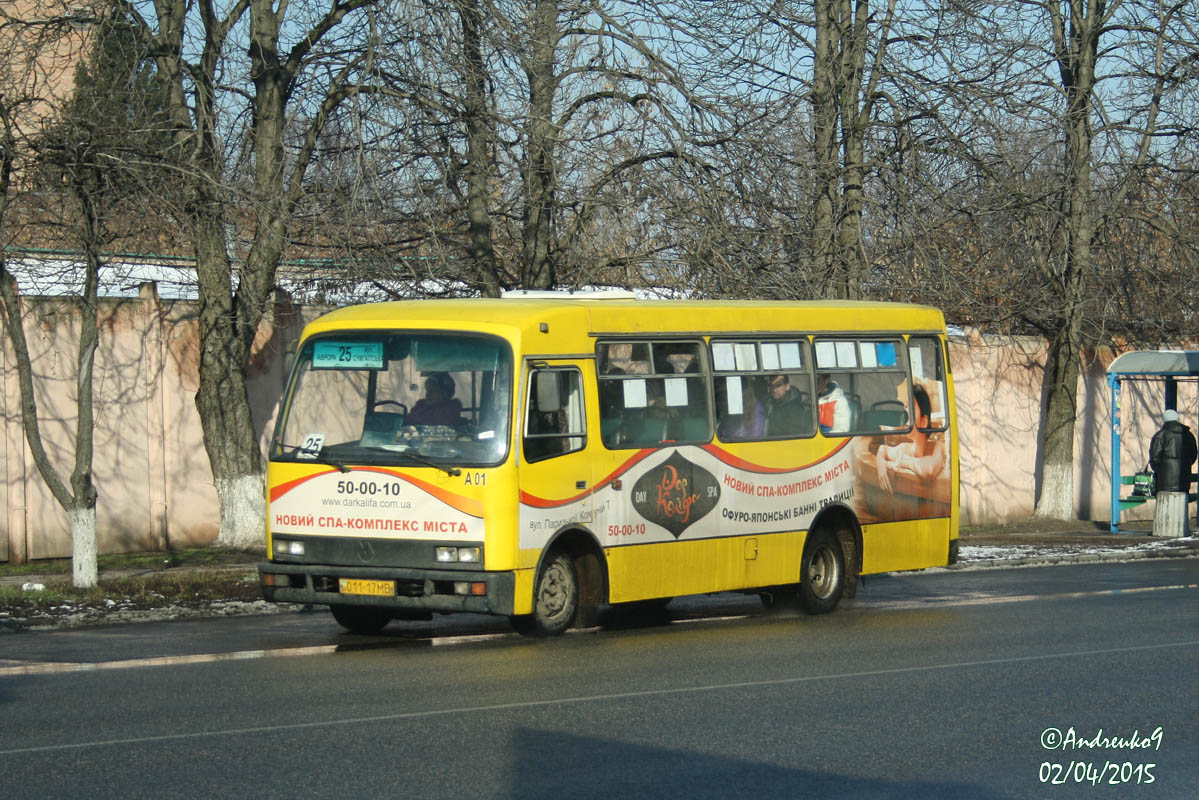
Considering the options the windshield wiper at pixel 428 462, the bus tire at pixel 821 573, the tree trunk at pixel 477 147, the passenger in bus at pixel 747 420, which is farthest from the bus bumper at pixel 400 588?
the tree trunk at pixel 477 147

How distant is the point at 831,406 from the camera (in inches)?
600

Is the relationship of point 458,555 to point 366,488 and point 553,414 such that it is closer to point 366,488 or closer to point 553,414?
point 366,488

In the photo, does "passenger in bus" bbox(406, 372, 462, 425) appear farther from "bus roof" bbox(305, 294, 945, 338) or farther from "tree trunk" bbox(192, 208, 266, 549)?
"tree trunk" bbox(192, 208, 266, 549)

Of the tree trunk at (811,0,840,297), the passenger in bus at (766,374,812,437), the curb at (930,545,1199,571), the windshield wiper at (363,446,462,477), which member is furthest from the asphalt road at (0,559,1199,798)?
the tree trunk at (811,0,840,297)

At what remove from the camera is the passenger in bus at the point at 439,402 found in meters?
12.1

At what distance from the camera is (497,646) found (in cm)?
1197

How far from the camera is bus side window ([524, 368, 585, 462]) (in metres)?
12.2

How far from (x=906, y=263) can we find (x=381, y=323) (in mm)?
11103

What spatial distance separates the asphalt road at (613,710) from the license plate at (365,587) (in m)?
0.42

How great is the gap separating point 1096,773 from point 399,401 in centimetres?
620

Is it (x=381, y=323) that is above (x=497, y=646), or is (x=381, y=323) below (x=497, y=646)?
above

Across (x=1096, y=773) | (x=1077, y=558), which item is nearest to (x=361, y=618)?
(x=1096, y=773)

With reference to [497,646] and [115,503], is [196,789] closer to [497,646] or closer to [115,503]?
[497,646]

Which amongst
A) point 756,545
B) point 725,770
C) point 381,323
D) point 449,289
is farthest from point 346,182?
point 725,770
